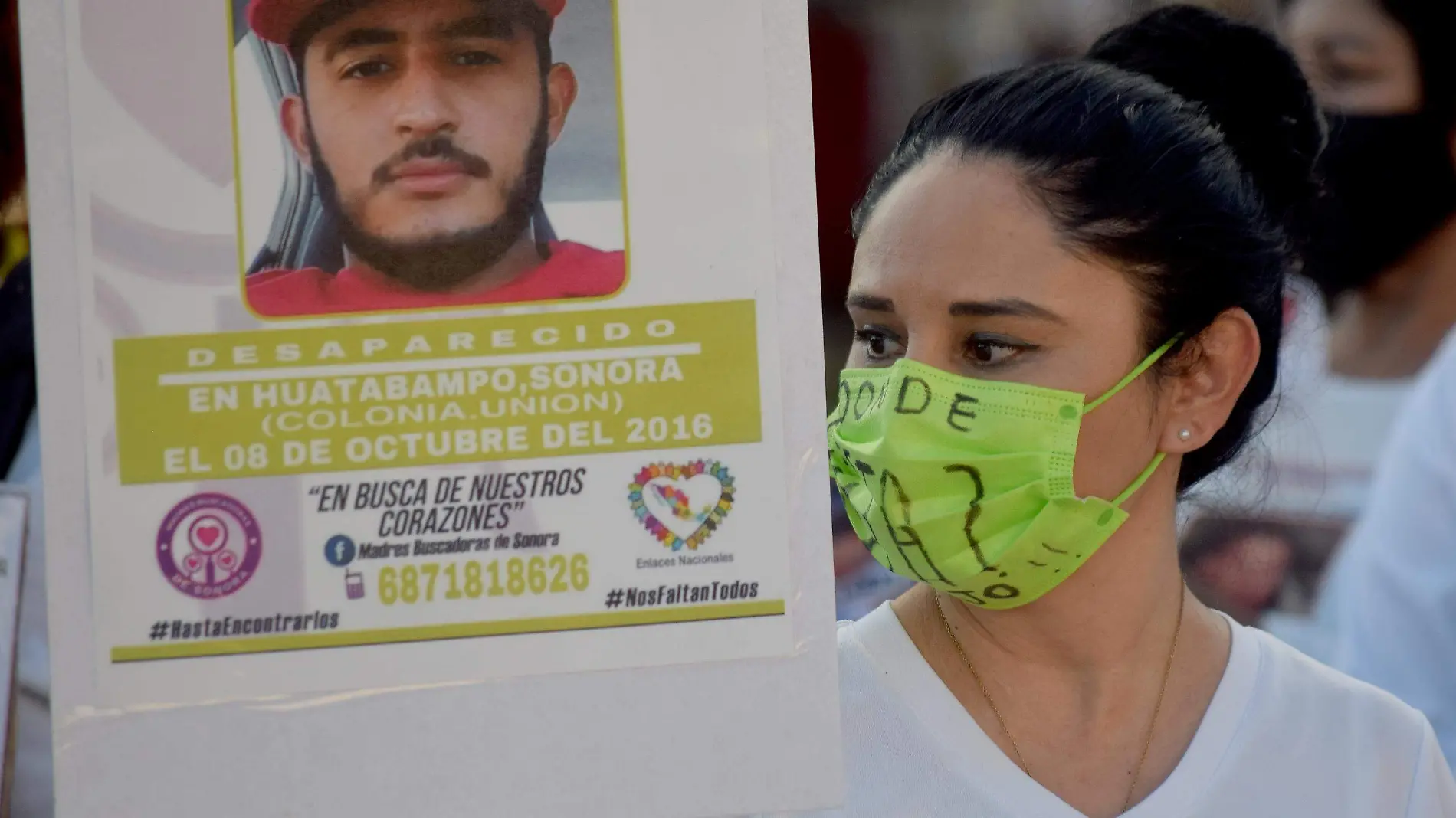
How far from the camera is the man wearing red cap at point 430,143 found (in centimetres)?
128

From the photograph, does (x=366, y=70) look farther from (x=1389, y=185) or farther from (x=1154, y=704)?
(x=1389, y=185)

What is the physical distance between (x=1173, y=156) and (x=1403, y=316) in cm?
202

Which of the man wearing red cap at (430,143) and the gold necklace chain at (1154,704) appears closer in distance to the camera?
the man wearing red cap at (430,143)

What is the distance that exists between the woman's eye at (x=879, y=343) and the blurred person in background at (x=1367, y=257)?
1.74m

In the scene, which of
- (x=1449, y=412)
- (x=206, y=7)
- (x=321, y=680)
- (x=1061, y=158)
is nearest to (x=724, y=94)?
(x=206, y=7)

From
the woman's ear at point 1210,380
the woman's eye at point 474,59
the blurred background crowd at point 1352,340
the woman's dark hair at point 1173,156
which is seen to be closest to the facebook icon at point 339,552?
the woman's eye at point 474,59

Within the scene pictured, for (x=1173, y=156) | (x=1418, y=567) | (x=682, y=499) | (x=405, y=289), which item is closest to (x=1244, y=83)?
(x=1173, y=156)

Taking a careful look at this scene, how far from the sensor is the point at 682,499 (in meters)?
1.30

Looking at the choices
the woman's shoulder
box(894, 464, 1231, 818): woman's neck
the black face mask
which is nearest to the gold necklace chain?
box(894, 464, 1231, 818): woman's neck

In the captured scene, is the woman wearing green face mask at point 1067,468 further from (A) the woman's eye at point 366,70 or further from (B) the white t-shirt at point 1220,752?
(A) the woman's eye at point 366,70

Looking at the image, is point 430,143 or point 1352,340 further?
point 1352,340

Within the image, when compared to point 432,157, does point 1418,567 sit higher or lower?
lower

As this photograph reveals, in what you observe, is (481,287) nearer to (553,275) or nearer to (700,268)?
(553,275)

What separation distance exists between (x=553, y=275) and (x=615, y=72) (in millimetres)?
182
